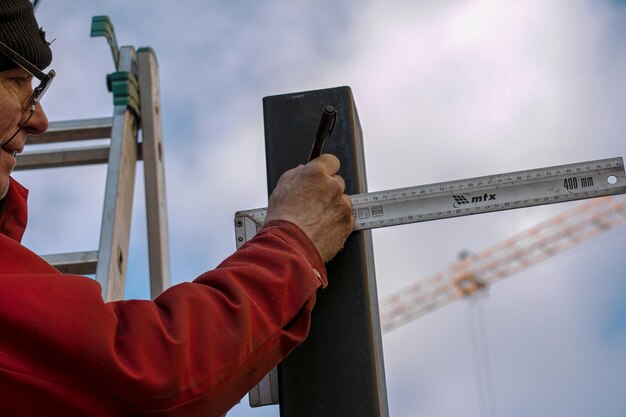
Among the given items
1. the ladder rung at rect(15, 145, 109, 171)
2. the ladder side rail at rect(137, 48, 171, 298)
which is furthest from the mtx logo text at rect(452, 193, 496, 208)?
the ladder rung at rect(15, 145, 109, 171)

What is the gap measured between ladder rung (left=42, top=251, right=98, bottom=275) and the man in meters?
1.37

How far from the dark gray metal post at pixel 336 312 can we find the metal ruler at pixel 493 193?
0.30 ft

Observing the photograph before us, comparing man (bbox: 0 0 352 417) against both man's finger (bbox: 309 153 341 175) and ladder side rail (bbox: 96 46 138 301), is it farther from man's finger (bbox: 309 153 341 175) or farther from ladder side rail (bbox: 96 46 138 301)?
ladder side rail (bbox: 96 46 138 301)

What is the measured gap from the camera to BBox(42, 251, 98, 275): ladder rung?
3.47m

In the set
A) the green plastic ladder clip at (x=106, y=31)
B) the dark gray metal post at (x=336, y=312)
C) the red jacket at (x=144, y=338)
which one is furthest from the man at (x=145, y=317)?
the green plastic ladder clip at (x=106, y=31)

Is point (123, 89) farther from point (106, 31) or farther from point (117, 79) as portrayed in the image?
point (106, 31)

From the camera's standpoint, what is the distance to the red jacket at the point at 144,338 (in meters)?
1.63

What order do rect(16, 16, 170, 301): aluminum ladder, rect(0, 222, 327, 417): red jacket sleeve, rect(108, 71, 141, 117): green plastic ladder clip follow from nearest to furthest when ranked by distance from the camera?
rect(0, 222, 327, 417): red jacket sleeve → rect(16, 16, 170, 301): aluminum ladder → rect(108, 71, 141, 117): green plastic ladder clip

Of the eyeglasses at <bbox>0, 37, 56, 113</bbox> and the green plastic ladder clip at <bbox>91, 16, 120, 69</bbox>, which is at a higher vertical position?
the green plastic ladder clip at <bbox>91, 16, 120, 69</bbox>

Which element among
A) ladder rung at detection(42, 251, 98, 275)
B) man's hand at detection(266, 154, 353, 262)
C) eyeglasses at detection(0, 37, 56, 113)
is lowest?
man's hand at detection(266, 154, 353, 262)

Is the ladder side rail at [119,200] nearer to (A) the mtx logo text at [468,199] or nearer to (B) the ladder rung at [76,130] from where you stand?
(B) the ladder rung at [76,130]

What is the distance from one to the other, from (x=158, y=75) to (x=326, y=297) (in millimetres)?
2423

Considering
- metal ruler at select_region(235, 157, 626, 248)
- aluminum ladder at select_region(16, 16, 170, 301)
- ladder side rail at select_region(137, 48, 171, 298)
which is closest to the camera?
metal ruler at select_region(235, 157, 626, 248)

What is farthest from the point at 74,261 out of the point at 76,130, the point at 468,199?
the point at 468,199
